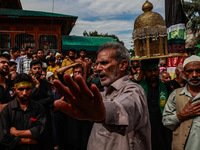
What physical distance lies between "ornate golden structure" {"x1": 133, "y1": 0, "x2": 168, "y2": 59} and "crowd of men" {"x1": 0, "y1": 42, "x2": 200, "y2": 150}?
1.04 meters

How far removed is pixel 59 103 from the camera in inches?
41.9

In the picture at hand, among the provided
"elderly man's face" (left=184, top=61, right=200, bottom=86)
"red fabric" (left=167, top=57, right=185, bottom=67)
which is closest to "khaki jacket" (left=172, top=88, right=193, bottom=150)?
"elderly man's face" (left=184, top=61, right=200, bottom=86)

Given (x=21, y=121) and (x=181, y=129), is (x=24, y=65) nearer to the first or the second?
(x=21, y=121)

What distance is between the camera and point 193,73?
3.06 meters

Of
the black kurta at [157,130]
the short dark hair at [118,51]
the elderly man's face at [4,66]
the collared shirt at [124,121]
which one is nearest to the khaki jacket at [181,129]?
the black kurta at [157,130]

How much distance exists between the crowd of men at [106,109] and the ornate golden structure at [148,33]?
1.04m

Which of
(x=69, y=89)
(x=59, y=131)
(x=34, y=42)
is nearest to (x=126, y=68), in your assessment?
(x=69, y=89)

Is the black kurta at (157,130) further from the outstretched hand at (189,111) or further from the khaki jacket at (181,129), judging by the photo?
the outstretched hand at (189,111)

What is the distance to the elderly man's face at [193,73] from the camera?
300cm

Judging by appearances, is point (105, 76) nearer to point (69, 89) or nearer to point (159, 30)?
point (69, 89)

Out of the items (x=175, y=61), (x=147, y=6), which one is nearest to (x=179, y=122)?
(x=147, y=6)

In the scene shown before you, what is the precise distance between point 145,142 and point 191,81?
173 centimetres

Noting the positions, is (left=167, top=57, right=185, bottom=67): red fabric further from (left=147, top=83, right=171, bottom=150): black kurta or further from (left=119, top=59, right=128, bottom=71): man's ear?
(left=119, top=59, right=128, bottom=71): man's ear

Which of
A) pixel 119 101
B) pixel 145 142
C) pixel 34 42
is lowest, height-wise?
pixel 145 142
